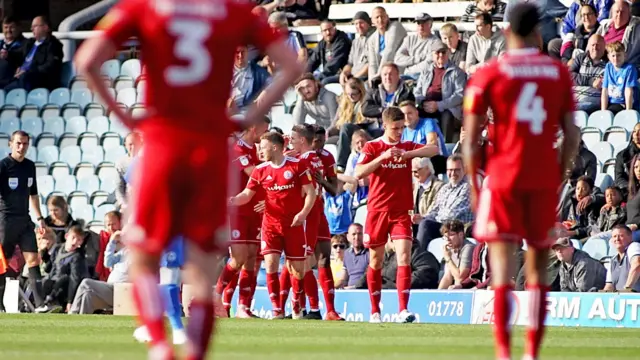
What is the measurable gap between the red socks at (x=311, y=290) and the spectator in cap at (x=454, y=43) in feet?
19.0

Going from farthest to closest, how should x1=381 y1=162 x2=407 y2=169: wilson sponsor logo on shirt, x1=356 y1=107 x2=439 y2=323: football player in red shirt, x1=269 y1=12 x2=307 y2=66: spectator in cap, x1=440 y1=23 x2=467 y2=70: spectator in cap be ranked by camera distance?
x1=269 y1=12 x2=307 y2=66: spectator in cap, x1=440 y1=23 x2=467 y2=70: spectator in cap, x1=381 y1=162 x2=407 y2=169: wilson sponsor logo on shirt, x1=356 y1=107 x2=439 y2=323: football player in red shirt

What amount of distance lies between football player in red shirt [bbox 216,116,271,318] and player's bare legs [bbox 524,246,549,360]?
8523 mm

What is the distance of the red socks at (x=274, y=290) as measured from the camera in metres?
17.2

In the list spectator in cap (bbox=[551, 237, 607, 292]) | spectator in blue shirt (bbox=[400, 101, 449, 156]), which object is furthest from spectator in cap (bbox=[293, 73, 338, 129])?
spectator in cap (bbox=[551, 237, 607, 292])

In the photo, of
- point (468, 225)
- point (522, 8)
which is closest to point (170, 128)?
point (522, 8)

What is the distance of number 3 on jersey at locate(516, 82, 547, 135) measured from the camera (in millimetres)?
9008

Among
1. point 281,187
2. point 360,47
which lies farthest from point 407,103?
point 360,47

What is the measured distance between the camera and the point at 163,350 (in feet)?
22.8

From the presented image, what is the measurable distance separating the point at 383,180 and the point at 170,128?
8725 millimetres

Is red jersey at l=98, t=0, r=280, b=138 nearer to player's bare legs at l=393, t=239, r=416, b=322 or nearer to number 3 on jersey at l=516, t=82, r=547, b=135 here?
number 3 on jersey at l=516, t=82, r=547, b=135

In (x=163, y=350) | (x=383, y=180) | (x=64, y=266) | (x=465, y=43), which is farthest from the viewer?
(x=465, y=43)

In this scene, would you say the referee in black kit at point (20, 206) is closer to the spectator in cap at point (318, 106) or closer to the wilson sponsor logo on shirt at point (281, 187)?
the spectator in cap at point (318, 106)

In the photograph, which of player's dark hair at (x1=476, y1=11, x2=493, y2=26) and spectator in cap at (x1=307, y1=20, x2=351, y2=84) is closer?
player's dark hair at (x1=476, y1=11, x2=493, y2=26)

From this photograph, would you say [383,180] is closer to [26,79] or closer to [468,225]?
[468,225]
